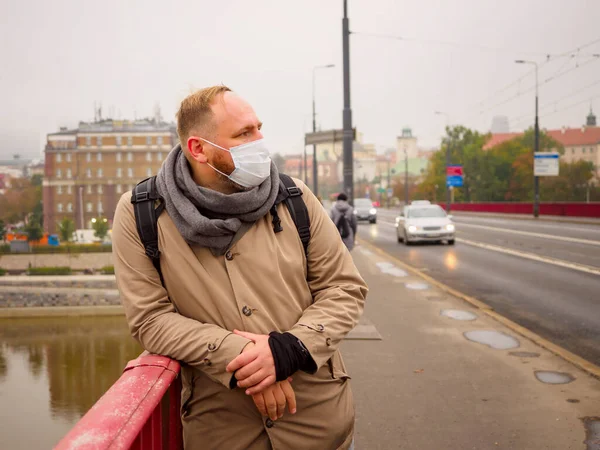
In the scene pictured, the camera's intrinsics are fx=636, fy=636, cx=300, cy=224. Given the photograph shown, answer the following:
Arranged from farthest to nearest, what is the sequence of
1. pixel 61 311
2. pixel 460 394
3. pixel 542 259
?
pixel 61 311
pixel 542 259
pixel 460 394

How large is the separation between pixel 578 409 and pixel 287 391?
3.42m

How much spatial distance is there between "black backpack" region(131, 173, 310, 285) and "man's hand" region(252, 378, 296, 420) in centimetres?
50

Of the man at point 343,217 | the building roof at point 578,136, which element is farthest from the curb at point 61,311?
the building roof at point 578,136

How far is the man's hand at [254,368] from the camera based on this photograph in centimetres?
197

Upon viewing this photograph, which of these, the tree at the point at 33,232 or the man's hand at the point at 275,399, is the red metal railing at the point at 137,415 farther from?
the tree at the point at 33,232

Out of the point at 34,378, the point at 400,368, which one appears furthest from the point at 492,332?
the point at 34,378

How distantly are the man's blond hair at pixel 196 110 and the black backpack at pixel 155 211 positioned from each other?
211 millimetres

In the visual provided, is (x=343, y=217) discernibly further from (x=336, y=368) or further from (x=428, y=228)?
(x=336, y=368)

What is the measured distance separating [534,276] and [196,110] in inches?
498

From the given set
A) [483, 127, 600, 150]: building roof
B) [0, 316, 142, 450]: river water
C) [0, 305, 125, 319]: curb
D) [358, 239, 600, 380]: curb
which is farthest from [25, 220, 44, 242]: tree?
[483, 127, 600, 150]: building roof

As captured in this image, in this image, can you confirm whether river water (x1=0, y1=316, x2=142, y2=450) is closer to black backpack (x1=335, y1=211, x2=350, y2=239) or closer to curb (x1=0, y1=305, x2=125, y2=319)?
curb (x1=0, y1=305, x2=125, y2=319)

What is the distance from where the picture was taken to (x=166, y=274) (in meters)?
2.16

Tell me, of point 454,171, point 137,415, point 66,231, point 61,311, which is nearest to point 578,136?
point 454,171

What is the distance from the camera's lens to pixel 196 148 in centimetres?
226
